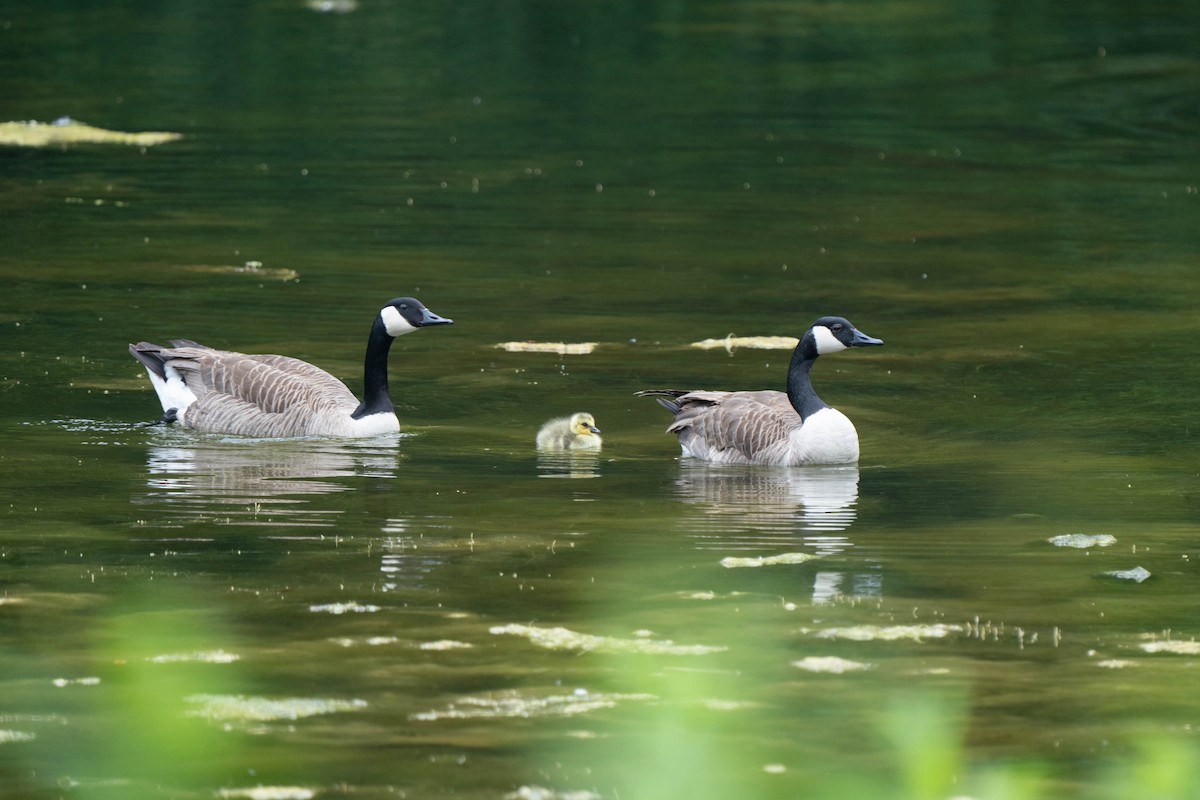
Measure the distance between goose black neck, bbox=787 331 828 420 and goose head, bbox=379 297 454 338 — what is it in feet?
7.76

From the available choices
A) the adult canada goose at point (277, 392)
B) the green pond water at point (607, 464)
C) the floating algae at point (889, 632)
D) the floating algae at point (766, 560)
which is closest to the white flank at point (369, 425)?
the adult canada goose at point (277, 392)

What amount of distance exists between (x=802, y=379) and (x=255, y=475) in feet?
11.5

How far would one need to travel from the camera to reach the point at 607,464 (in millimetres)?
12656

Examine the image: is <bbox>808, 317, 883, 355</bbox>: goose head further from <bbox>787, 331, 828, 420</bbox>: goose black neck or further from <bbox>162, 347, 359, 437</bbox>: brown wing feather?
<bbox>162, 347, 359, 437</bbox>: brown wing feather

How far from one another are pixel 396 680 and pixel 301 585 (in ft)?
5.63

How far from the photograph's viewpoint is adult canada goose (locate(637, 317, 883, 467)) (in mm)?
12461

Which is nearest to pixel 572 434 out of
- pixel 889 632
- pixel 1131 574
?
pixel 1131 574

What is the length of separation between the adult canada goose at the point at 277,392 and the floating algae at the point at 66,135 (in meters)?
15.9

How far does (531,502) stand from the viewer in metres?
11.2

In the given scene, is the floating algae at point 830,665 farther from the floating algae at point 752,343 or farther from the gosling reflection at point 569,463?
the floating algae at point 752,343

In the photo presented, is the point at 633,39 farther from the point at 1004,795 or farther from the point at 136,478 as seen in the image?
the point at 1004,795

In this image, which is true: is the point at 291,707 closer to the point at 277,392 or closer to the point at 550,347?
the point at 277,392

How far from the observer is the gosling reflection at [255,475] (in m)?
10.7

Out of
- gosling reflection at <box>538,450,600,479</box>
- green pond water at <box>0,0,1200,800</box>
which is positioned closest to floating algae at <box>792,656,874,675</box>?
green pond water at <box>0,0,1200,800</box>
